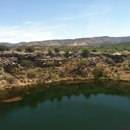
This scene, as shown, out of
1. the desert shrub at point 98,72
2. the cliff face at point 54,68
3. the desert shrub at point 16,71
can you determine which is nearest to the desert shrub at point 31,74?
the cliff face at point 54,68

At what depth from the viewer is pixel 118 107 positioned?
53969mm

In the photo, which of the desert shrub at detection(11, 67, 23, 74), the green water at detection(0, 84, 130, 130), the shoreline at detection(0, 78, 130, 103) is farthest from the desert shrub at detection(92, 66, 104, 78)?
the desert shrub at detection(11, 67, 23, 74)

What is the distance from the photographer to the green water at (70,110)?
42.0 m

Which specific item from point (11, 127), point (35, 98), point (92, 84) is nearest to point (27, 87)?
point (35, 98)

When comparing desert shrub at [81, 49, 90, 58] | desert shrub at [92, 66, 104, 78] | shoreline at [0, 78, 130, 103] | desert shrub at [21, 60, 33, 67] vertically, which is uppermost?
desert shrub at [81, 49, 90, 58]

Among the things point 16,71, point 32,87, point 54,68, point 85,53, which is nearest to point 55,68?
point 54,68

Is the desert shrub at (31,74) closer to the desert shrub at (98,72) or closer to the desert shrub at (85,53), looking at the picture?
the desert shrub at (98,72)

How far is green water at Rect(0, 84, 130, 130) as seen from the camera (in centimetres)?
4195

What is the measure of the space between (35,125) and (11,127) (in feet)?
17.1

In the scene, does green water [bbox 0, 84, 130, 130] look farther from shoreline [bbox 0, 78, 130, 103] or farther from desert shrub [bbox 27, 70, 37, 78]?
desert shrub [bbox 27, 70, 37, 78]

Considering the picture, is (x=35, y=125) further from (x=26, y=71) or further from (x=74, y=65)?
(x=74, y=65)

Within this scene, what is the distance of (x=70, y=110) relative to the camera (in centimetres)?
5269

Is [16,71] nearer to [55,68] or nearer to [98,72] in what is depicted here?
[55,68]

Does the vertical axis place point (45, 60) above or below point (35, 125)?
above
